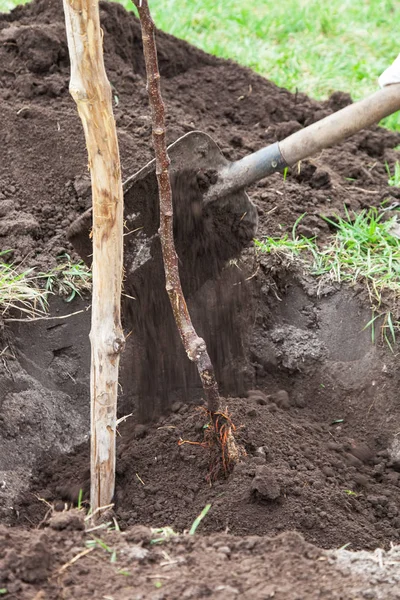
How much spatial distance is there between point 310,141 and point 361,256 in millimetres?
680

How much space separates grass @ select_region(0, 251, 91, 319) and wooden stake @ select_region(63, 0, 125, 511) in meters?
0.82

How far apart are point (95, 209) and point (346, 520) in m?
1.33

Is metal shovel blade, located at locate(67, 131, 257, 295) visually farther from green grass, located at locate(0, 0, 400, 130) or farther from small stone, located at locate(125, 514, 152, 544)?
green grass, located at locate(0, 0, 400, 130)

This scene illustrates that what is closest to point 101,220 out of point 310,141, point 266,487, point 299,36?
point 266,487

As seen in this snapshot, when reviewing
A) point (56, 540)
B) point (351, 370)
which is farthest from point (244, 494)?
point (351, 370)

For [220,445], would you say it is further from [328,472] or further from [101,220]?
[101,220]

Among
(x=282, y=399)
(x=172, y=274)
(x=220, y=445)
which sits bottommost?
(x=220, y=445)

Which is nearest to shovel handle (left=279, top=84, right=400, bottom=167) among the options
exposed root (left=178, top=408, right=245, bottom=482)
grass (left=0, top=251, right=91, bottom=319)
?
grass (left=0, top=251, right=91, bottom=319)

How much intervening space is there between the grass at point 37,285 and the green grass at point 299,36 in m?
2.42

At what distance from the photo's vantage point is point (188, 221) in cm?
316

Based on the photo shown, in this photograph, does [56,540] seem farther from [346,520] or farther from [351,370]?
[351,370]

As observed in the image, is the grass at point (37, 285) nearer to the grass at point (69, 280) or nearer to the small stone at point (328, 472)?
the grass at point (69, 280)

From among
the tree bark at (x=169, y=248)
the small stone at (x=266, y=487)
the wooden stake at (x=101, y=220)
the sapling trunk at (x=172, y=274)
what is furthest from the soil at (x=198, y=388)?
the tree bark at (x=169, y=248)

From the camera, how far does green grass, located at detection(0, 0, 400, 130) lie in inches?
213
